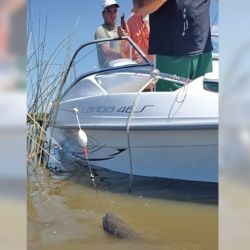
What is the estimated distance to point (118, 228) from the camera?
6.01 ft

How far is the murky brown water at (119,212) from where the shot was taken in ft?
5.82

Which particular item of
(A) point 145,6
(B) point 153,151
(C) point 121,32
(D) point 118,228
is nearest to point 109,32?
(C) point 121,32

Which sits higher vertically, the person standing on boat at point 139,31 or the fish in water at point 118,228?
the person standing on boat at point 139,31

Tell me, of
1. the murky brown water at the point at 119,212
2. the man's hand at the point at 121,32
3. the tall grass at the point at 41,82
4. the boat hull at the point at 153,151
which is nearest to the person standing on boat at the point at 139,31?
the man's hand at the point at 121,32

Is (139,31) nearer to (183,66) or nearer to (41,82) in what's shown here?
(183,66)

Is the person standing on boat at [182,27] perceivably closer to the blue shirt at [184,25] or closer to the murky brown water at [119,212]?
the blue shirt at [184,25]

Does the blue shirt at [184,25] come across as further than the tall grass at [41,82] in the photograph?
No

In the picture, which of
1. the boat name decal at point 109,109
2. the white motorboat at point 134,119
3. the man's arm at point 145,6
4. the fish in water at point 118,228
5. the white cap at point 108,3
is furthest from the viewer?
the boat name decal at point 109,109

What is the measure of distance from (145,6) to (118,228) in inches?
35.6

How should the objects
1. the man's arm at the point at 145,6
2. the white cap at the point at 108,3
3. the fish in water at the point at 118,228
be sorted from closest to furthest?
the man's arm at the point at 145,6
the white cap at the point at 108,3
the fish in water at the point at 118,228

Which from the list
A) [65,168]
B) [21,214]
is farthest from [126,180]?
[21,214]

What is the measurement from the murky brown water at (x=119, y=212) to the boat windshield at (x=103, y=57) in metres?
0.49

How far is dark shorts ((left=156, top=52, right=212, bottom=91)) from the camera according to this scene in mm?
1720

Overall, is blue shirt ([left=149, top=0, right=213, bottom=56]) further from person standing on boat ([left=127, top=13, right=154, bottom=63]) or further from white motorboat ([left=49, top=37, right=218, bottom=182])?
white motorboat ([left=49, top=37, right=218, bottom=182])
